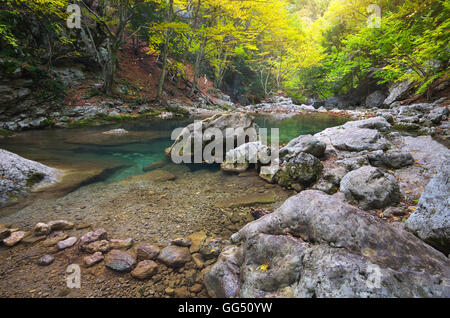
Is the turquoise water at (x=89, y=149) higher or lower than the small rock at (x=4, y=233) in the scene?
higher

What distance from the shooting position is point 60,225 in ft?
9.39

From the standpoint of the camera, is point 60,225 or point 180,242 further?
point 60,225

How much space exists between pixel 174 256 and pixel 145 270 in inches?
13.5

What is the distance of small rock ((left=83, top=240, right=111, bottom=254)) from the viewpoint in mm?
2445

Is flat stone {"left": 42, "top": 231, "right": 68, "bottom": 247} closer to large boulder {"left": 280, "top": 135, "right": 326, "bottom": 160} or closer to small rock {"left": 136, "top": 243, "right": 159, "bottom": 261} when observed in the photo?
small rock {"left": 136, "top": 243, "right": 159, "bottom": 261}

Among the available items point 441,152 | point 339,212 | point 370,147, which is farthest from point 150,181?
point 441,152

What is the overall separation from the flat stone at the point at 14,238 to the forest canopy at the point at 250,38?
969 centimetres

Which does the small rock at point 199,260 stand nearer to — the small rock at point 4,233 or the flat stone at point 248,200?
the flat stone at point 248,200

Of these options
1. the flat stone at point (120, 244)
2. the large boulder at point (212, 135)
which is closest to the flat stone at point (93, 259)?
the flat stone at point (120, 244)

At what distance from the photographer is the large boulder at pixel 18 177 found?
3503mm

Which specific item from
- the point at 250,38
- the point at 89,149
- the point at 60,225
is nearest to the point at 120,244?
the point at 60,225

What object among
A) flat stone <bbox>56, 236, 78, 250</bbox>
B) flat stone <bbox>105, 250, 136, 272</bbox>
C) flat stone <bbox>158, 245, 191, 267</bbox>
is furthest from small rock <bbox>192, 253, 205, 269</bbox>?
flat stone <bbox>56, 236, 78, 250</bbox>

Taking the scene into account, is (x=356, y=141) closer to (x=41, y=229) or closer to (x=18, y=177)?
(x=41, y=229)

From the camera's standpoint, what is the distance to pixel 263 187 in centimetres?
449
